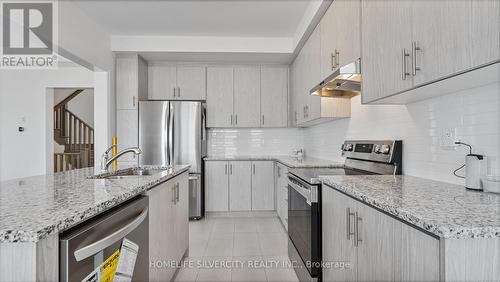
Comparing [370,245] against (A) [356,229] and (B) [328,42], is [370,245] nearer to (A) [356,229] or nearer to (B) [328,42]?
(A) [356,229]

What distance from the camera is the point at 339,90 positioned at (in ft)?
9.03

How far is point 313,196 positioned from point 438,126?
855 mm

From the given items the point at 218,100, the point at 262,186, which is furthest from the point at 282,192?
the point at 218,100

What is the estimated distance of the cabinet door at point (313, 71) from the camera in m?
3.02

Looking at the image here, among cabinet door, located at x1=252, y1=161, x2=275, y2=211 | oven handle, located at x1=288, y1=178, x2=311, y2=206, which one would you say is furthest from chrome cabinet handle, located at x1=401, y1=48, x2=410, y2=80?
cabinet door, located at x1=252, y1=161, x2=275, y2=211

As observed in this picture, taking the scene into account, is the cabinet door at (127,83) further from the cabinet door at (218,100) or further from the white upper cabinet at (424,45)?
the white upper cabinet at (424,45)

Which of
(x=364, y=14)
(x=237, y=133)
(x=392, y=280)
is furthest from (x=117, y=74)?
(x=392, y=280)

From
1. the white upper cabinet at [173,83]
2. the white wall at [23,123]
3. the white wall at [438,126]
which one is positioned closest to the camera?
the white wall at [438,126]

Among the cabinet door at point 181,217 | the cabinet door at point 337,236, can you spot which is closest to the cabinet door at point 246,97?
the cabinet door at point 181,217

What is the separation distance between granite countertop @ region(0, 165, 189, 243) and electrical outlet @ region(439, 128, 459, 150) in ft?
5.47

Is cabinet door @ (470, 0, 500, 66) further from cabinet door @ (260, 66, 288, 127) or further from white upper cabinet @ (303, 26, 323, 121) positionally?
cabinet door @ (260, 66, 288, 127)

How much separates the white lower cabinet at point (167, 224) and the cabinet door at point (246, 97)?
2041 mm

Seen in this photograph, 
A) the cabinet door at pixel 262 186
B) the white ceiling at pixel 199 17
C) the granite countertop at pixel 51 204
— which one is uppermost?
the white ceiling at pixel 199 17

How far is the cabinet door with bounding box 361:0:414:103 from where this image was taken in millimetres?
1473
